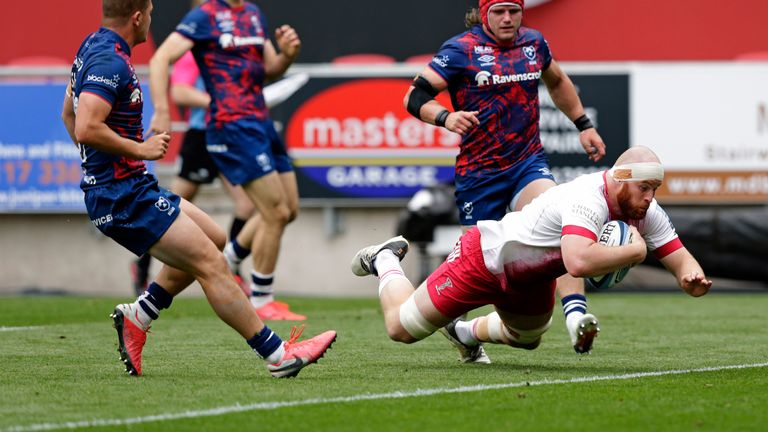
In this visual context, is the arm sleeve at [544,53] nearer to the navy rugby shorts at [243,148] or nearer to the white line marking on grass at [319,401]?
the white line marking on grass at [319,401]

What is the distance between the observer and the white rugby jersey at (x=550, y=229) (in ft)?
20.6

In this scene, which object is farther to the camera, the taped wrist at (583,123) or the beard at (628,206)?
the taped wrist at (583,123)

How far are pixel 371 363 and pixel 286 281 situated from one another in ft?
24.8

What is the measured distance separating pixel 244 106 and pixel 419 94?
8.79 feet

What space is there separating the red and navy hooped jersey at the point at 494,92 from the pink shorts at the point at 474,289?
118cm

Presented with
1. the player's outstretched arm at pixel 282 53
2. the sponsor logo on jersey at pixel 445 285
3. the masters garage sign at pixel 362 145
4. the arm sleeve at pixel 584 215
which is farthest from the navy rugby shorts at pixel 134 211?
the masters garage sign at pixel 362 145

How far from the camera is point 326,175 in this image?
47.5 feet

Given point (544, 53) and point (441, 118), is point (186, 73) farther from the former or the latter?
point (441, 118)

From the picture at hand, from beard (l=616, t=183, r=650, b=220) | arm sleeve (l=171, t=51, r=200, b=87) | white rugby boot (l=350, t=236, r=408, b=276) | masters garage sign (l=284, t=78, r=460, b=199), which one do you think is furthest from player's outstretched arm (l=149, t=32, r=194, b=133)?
beard (l=616, t=183, r=650, b=220)

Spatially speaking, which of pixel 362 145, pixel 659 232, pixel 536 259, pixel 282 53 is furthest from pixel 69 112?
pixel 362 145

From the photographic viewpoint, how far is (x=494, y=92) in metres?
8.02

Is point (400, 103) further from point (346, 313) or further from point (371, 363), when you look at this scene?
point (371, 363)

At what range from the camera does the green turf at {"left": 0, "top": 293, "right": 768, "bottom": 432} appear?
206 inches

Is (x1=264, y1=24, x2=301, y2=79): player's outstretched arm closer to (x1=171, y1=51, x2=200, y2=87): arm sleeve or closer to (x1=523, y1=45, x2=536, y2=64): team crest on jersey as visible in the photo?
(x1=171, y1=51, x2=200, y2=87): arm sleeve
